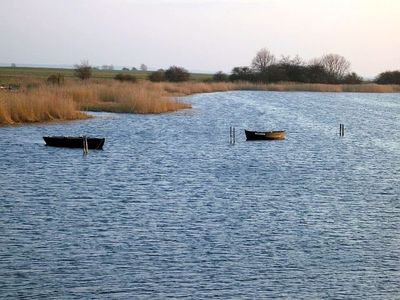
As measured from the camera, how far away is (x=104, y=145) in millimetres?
30031

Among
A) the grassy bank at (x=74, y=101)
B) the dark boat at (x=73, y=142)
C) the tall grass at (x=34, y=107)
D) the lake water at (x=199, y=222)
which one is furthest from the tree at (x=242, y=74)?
the dark boat at (x=73, y=142)

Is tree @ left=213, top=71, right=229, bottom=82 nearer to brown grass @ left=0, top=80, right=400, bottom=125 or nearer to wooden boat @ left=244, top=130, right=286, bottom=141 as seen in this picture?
brown grass @ left=0, top=80, right=400, bottom=125

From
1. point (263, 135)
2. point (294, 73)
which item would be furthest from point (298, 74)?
point (263, 135)

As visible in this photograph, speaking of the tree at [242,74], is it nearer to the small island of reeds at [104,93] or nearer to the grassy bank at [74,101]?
the small island of reeds at [104,93]

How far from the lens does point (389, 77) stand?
99.6 metres

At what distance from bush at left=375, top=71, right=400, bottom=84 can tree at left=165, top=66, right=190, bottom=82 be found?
28291 mm

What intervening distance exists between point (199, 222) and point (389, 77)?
89.9 metres

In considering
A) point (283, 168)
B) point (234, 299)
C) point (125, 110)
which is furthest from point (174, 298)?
point (125, 110)

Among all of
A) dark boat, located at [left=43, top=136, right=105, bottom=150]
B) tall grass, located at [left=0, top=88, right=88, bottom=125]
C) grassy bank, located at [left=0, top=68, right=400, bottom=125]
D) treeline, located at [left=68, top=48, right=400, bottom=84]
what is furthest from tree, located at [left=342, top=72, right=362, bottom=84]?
dark boat, located at [left=43, top=136, right=105, bottom=150]

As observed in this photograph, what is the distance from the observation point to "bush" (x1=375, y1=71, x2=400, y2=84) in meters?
98.5

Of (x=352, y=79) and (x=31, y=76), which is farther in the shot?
(x=352, y=79)

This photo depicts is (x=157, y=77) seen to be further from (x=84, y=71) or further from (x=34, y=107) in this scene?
(x=34, y=107)

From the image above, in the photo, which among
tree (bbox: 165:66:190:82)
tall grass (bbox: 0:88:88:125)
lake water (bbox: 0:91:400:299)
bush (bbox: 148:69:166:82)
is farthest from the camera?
tree (bbox: 165:66:190:82)

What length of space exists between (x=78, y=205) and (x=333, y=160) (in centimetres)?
1272
